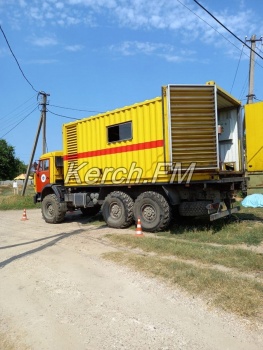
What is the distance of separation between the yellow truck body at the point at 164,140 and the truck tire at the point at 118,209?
18.8 inches

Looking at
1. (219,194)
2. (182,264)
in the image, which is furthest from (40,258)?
(219,194)

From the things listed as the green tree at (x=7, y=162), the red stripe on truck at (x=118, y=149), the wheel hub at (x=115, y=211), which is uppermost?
the green tree at (x=7, y=162)

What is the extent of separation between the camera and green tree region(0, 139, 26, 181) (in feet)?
207

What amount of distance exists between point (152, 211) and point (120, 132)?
8.45 ft

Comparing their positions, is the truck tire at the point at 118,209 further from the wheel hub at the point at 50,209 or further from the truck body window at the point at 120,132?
the wheel hub at the point at 50,209

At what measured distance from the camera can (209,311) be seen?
13.2 ft

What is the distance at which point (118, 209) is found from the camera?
1049cm

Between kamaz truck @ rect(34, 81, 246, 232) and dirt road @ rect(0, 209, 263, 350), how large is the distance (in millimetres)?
3305

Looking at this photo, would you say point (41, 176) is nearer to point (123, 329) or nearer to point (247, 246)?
point (247, 246)

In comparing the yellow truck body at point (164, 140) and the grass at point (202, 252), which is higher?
the yellow truck body at point (164, 140)

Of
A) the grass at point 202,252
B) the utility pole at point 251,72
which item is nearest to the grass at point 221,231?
the grass at point 202,252

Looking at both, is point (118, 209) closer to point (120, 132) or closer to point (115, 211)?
point (115, 211)

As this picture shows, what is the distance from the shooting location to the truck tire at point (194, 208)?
8.85 meters

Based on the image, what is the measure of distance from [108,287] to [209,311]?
165cm
